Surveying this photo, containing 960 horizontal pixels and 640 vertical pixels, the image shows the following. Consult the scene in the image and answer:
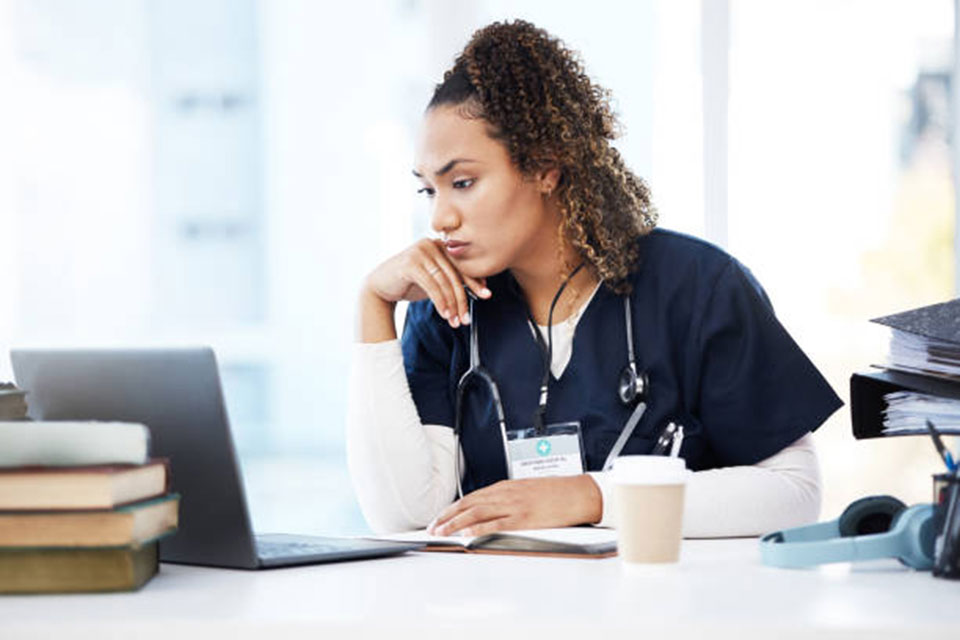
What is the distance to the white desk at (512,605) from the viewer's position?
85cm

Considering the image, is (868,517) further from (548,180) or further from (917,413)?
(548,180)

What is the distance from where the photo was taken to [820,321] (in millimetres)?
3174

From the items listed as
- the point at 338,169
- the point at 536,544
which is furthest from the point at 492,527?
the point at 338,169

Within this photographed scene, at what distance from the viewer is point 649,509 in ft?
3.63

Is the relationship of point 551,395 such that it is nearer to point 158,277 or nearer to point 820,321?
point 820,321

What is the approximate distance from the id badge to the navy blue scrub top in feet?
0.06

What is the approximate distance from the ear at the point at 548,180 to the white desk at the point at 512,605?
1.00 meters

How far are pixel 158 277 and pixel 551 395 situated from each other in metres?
2.06

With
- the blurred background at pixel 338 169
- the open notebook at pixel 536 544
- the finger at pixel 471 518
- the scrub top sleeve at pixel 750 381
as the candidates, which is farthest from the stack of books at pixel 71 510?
the blurred background at pixel 338 169

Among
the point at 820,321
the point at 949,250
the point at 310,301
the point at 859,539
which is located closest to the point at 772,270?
the point at 820,321

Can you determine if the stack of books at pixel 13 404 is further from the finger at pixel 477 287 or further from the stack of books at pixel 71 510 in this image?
the finger at pixel 477 287

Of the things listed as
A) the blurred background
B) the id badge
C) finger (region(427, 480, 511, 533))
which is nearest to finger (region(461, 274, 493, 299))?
the id badge

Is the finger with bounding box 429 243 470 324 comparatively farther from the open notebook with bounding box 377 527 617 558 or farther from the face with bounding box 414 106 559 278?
the open notebook with bounding box 377 527 617 558

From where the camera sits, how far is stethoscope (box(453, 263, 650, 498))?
73.9 inches
